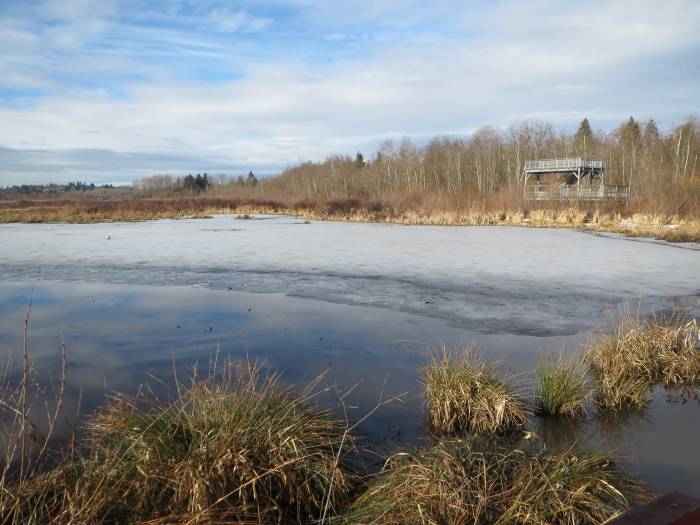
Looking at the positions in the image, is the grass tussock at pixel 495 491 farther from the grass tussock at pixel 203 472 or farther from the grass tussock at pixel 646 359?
the grass tussock at pixel 646 359

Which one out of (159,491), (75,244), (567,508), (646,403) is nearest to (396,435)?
(567,508)

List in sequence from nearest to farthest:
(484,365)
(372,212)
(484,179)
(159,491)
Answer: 1. (159,491)
2. (484,365)
3. (372,212)
4. (484,179)

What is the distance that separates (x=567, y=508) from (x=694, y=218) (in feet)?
74.0

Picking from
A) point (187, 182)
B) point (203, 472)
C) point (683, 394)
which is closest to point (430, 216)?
point (683, 394)

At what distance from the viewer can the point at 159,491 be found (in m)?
3.11

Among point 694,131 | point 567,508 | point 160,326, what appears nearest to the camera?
point 567,508

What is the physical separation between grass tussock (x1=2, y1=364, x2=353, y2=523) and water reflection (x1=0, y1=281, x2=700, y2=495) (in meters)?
0.85

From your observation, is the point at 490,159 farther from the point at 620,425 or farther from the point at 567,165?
the point at 620,425

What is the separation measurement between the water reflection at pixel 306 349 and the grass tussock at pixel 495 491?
57cm

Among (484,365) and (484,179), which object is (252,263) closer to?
(484,365)

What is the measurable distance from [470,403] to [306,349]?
2267 mm

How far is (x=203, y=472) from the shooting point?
3.10 m

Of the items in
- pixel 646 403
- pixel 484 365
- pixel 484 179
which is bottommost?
pixel 646 403

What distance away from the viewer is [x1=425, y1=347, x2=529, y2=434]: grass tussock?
4.45 m
